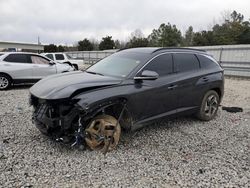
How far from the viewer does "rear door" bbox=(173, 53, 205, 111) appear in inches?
196

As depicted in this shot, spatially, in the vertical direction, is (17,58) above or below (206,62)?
above

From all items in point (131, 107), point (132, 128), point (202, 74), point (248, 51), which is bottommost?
point (132, 128)

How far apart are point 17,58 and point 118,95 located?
Answer: 300 inches

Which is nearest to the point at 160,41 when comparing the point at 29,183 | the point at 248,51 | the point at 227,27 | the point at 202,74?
the point at 227,27

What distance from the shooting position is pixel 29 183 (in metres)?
3.07

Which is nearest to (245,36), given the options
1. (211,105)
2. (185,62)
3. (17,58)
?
(17,58)

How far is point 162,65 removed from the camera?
4770 millimetres

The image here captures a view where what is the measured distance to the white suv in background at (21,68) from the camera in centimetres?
972

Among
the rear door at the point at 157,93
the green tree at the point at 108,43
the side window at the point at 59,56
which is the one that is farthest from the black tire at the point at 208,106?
the green tree at the point at 108,43

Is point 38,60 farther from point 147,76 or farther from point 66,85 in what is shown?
point 147,76

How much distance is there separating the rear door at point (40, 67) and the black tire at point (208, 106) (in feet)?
23.4

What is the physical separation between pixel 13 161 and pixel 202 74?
13.3 feet

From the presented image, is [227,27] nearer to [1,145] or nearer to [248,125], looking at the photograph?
[248,125]

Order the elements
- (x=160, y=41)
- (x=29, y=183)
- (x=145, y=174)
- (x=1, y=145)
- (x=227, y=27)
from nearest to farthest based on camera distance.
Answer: (x=29, y=183)
(x=145, y=174)
(x=1, y=145)
(x=227, y=27)
(x=160, y=41)
